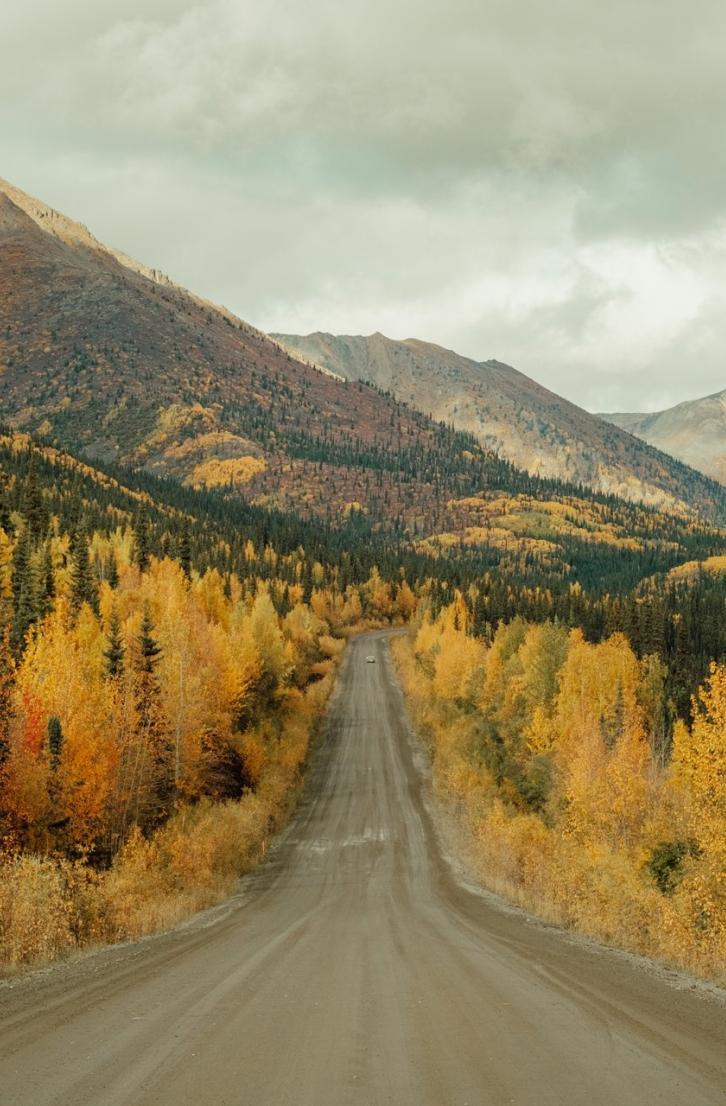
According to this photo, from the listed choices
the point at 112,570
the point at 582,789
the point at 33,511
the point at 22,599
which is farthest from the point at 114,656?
the point at 33,511

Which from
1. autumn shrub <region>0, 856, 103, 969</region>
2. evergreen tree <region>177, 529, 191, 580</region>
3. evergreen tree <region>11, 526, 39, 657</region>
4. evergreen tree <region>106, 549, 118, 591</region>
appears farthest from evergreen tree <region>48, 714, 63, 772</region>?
Result: evergreen tree <region>177, 529, 191, 580</region>

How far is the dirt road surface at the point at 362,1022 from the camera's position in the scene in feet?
29.3

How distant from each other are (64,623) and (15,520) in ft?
146

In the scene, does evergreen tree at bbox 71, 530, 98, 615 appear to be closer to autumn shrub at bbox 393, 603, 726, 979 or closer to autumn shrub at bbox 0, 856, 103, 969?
autumn shrub at bbox 393, 603, 726, 979

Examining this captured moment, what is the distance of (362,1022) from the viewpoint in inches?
469

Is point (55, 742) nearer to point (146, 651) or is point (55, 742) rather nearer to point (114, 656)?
point (146, 651)

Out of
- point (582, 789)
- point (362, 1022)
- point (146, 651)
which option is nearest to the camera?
point (362, 1022)

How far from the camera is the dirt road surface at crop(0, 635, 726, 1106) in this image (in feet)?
29.3

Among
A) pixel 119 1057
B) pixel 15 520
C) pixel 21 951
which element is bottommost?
pixel 21 951

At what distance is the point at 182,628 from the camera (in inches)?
2143

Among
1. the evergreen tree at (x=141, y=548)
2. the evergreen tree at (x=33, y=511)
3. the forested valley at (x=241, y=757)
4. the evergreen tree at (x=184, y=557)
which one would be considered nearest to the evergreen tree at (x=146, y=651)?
the forested valley at (x=241, y=757)

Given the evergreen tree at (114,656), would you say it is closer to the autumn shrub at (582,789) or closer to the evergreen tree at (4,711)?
the evergreen tree at (4,711)

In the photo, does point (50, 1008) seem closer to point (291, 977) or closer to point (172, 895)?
point (291, 977)

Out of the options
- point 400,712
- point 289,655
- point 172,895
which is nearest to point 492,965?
point 172,895
